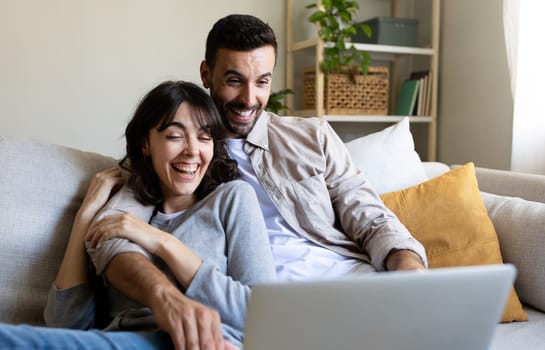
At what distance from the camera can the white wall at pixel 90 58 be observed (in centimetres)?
257

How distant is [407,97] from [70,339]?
96.0 inches

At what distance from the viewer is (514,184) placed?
1729 millimetres

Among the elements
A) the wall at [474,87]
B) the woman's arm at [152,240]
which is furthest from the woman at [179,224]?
the wall at [474,87]

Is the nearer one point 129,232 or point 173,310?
point 173,310

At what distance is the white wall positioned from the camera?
2574 millimetres

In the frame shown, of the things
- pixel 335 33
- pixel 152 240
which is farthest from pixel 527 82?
pixel 152 240

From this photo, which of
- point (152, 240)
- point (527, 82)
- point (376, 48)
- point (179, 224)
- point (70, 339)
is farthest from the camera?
point (376, 48)

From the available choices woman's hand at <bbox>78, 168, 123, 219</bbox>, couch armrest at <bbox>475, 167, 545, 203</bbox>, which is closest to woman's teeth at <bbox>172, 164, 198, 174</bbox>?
woman's hand at <bbox>78, 168, 123, 219</bbox>

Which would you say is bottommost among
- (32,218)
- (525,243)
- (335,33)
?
(525,243)

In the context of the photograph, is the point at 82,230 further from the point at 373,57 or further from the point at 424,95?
the point at 373,57

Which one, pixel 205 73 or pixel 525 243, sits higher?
pixel 205 73

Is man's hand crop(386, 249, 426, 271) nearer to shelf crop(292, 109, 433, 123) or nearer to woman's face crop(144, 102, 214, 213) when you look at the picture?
woman's face crop(144, 102, 214, 213)

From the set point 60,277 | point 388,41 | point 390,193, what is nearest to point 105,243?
point 60,277

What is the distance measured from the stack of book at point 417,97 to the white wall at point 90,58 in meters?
0.93
